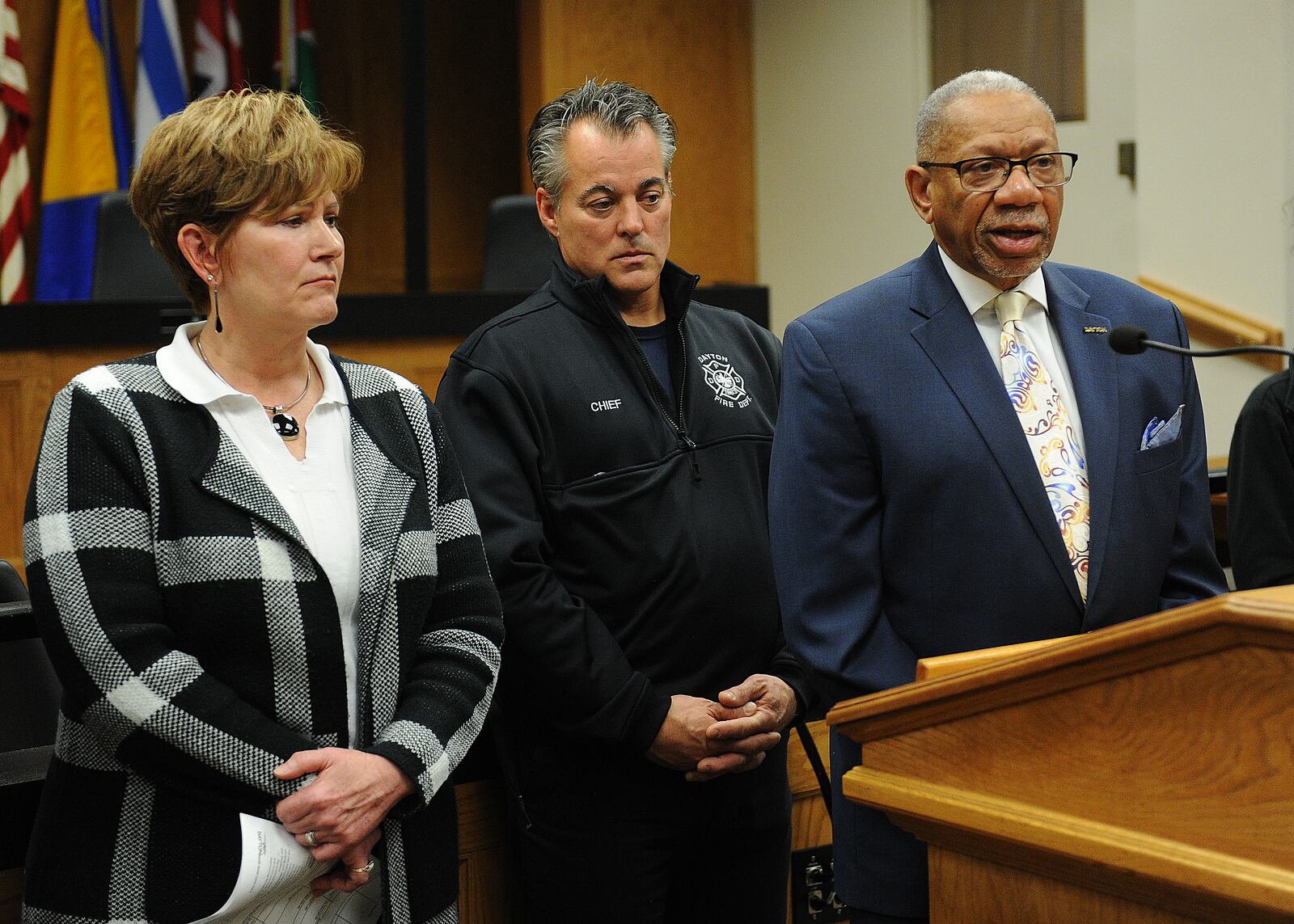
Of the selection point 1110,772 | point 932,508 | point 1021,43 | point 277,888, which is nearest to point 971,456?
point 932,508

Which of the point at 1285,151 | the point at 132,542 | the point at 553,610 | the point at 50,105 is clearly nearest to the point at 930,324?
the point at 553,610

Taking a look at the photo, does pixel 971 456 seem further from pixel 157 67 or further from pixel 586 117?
pixel 157 67

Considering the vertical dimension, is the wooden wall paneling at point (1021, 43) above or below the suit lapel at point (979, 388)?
above

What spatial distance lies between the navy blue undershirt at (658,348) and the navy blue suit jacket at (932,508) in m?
0.34

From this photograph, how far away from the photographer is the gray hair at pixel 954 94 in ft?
5.15

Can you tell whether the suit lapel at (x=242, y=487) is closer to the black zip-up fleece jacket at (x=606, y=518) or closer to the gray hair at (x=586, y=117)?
the black zip-up fleece jacket at (x=606, y=518)

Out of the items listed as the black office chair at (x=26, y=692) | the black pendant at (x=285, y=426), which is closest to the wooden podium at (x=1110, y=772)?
the black pendant at (x=285, y=426)

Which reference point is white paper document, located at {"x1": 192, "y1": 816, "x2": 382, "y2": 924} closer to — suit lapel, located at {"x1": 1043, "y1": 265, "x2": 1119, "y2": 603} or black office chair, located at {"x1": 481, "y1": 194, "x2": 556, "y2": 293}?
suit lapel, located at {"x1": 1043, "y1": 265, "x2": 1119, "y2": 603}

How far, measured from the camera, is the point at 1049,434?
1513 millimetres

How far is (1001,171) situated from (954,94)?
11 centimetres

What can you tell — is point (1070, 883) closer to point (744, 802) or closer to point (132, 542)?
point (744, 802)

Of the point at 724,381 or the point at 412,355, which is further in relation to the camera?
the point at 412,355

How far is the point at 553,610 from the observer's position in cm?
171


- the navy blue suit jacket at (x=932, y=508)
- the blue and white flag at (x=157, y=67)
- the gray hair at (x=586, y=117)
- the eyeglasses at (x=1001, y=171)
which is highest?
the blue and white flag at (x=157, y=67)
